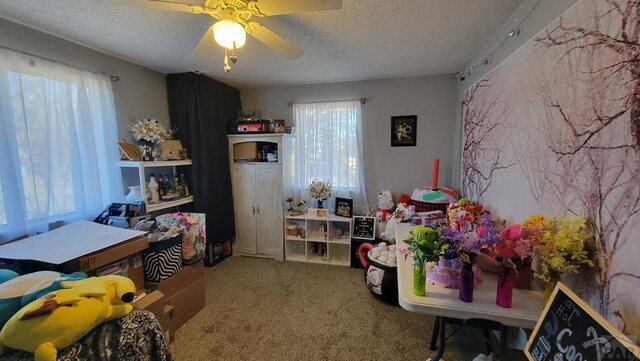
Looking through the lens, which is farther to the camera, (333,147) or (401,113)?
(333,147)

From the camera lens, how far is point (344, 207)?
129 inches

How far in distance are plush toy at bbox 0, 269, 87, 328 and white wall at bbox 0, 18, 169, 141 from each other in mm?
1608

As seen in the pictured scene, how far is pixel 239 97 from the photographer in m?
3.70

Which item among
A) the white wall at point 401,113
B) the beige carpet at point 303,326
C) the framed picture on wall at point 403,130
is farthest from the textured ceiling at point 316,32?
the beige carpet at point 303,326

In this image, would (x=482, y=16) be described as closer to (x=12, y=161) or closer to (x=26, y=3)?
(x=26, y=3)

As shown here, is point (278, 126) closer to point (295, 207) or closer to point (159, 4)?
point (295, 207)

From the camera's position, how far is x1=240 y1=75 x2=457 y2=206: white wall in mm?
3135

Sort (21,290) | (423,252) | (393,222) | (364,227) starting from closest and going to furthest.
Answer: (21,290) → (423,252) → (393,222) → (364,227)

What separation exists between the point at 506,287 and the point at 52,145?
119 inches

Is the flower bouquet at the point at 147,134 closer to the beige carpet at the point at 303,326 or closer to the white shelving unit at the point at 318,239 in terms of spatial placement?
the beige carpet at the point at 303,326

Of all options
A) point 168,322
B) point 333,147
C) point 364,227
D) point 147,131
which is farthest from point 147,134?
point 364,227

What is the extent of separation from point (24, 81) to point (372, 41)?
2.50m

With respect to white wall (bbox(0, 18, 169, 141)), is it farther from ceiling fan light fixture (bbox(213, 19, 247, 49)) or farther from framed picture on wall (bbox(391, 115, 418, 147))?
framed picture on wall (bbox(391, 115, 418, 147))

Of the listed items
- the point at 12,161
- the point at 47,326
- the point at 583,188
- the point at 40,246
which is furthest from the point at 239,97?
→ the point at 583,188
